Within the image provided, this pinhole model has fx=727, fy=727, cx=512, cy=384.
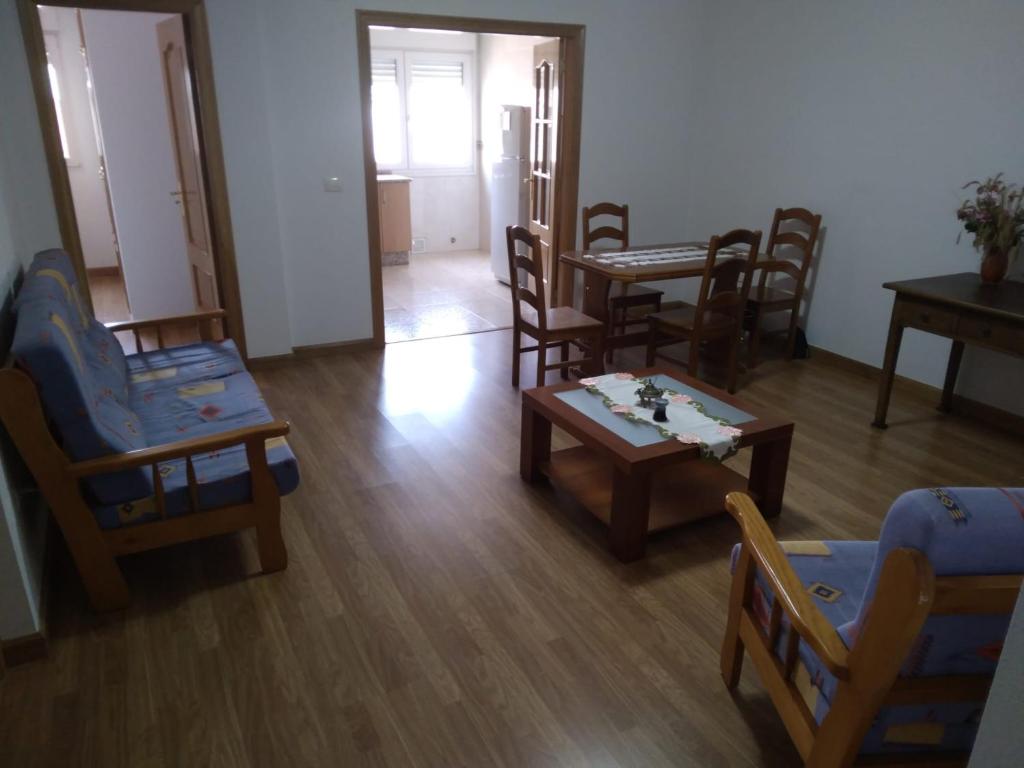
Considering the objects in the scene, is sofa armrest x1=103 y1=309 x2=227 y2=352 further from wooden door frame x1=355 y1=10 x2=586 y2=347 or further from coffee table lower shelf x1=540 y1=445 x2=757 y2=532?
coffee table lower shelf x1=540 y1=445 x2=757 y2=532

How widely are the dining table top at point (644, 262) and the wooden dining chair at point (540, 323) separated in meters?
0.29

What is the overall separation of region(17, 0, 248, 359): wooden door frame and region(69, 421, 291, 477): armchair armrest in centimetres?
183

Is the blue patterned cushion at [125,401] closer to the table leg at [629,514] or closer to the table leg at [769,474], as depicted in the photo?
the table leg at [629,514]

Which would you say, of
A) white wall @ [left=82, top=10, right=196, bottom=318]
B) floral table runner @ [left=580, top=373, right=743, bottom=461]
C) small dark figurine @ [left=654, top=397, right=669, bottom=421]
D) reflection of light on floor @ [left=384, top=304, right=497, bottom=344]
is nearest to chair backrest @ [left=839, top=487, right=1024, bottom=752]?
floral table runner @ [left=580, top=373, right=743, bottom=461]

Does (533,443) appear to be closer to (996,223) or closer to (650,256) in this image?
(650,256)

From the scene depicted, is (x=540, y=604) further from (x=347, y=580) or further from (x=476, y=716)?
(x=347, y=580)

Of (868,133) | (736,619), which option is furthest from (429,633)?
(868,133)

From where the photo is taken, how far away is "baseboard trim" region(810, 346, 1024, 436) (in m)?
3.65

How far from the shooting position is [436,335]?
16.6 feet

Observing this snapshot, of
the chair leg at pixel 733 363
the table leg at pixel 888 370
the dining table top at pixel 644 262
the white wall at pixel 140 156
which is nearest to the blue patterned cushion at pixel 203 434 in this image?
the dining table top at pixel 644 262

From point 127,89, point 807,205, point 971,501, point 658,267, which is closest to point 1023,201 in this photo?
point 807,205

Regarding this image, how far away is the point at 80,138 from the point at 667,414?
6.27 meters

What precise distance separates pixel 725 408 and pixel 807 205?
241cm

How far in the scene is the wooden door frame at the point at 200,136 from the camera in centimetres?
348
